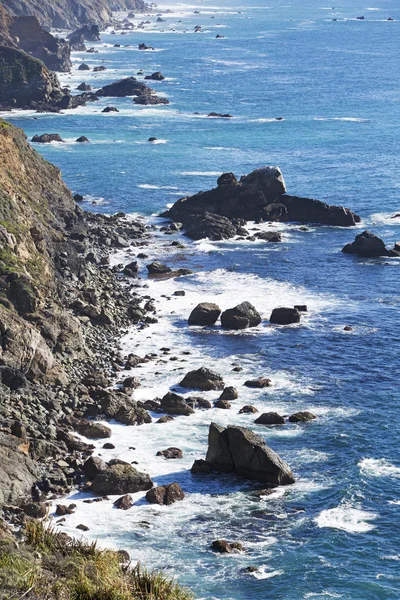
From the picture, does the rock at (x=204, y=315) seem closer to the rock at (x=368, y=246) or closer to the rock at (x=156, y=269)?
the rock at (x=156, y=269)

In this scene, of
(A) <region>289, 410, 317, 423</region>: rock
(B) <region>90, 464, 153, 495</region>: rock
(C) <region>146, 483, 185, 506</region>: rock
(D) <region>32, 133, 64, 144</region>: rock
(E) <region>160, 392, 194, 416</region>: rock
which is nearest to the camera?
(C) <region>146, 483, 185, 506</region>: rock

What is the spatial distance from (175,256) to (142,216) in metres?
16.3

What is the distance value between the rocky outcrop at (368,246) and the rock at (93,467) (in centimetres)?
5361

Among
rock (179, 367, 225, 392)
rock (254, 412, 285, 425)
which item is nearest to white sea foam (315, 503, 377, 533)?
rock (254, 412, 285, 425)

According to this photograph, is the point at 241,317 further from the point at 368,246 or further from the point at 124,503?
the point at 124,503

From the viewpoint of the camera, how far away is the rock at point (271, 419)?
6397 cm

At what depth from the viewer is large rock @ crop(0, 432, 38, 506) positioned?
51.7 metres

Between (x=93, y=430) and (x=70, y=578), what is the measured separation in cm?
Answer: 2949

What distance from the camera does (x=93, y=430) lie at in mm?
61750

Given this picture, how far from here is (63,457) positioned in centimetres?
5756

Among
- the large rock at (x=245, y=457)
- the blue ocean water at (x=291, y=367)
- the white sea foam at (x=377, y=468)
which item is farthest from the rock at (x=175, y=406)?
the white sea foam at (x=377, y=468)

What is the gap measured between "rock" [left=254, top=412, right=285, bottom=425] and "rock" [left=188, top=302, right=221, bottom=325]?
65.9ft

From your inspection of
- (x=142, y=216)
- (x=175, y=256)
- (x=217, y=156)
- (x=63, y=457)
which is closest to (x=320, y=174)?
(x=217, y=156)

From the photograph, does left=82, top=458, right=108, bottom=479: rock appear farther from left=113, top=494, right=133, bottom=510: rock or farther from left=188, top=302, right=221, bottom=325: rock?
left=188, top=302, right=221, bottom=325: rock
